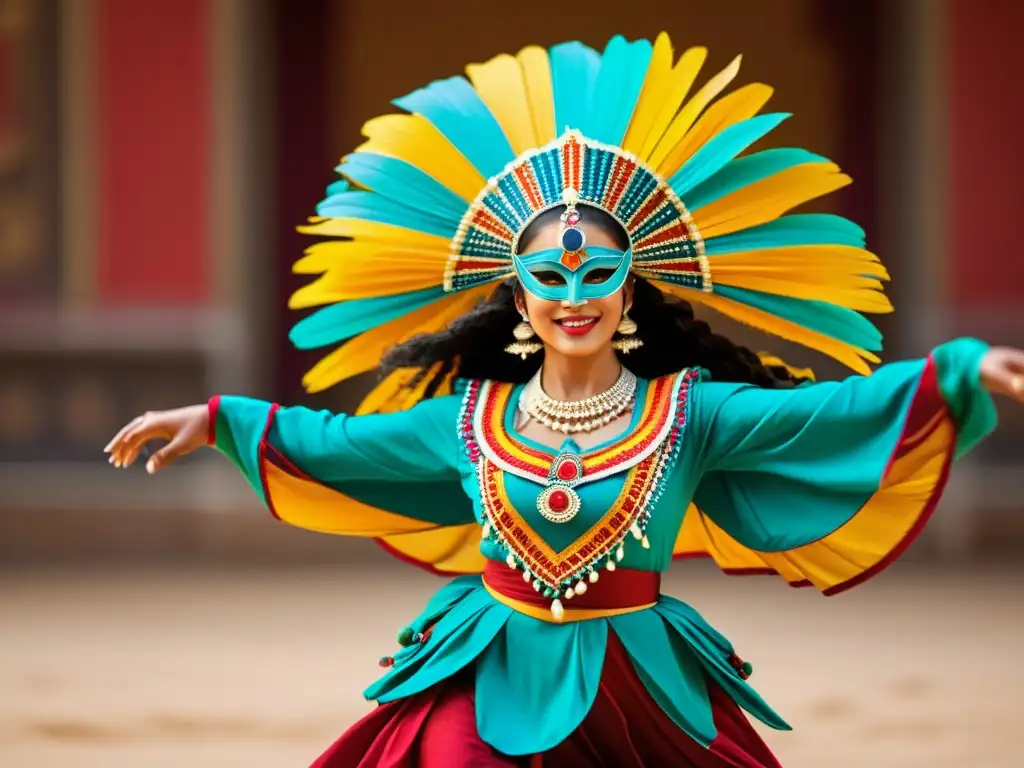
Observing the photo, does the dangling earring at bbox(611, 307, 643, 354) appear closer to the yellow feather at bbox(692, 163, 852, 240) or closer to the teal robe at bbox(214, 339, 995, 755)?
the teal robe at bbox(214, 339, 995, 755)

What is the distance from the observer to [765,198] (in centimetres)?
241

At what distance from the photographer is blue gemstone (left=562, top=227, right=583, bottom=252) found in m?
2.28

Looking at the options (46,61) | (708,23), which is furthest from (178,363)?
(708,23)

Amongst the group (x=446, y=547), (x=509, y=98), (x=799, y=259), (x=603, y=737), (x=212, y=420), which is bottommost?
(x=603, y=737)

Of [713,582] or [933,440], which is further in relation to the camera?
[713,582]

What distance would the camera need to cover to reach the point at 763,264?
2406 mm

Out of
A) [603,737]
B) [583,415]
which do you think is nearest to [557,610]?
[603,737]

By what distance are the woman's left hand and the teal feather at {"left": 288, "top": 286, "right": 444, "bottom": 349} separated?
3.11ft

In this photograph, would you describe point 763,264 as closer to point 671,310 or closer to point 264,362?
point 671,310

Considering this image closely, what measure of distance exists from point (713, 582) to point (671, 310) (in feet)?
12.2

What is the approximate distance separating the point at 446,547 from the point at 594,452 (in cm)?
45

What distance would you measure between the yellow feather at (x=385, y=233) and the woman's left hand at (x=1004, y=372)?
3.03 ft

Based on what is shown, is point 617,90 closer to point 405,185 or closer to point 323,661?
point 405,185

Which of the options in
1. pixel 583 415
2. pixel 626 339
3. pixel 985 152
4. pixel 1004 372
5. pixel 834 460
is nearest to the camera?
pixel 1004 372
